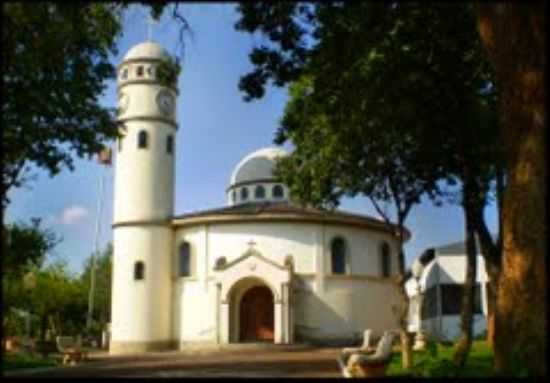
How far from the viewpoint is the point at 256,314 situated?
40250mm

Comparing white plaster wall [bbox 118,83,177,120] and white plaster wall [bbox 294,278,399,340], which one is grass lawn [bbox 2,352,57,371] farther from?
white plaster wall [bbox 118,83,177,120]

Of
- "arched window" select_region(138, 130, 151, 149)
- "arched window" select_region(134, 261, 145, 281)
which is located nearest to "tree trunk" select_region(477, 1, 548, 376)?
"arched window" select_region(134, 261, 145, 281)

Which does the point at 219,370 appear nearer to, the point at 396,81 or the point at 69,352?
the point at 69,352

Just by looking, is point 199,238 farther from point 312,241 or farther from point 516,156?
point 516,156

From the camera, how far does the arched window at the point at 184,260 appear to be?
40.7m

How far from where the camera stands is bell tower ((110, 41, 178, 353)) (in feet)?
129

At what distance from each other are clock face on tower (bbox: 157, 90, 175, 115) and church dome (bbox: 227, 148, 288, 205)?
29.0ft

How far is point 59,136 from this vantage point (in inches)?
794

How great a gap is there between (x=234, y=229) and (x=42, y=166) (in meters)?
20.2

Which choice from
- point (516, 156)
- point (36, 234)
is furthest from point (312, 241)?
point (516, 156)

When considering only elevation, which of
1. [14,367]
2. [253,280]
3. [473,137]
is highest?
[473,137]

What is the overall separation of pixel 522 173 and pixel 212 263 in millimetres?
30673

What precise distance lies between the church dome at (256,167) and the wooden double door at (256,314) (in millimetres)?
10564

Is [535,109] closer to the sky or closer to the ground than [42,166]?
closer to the ground
